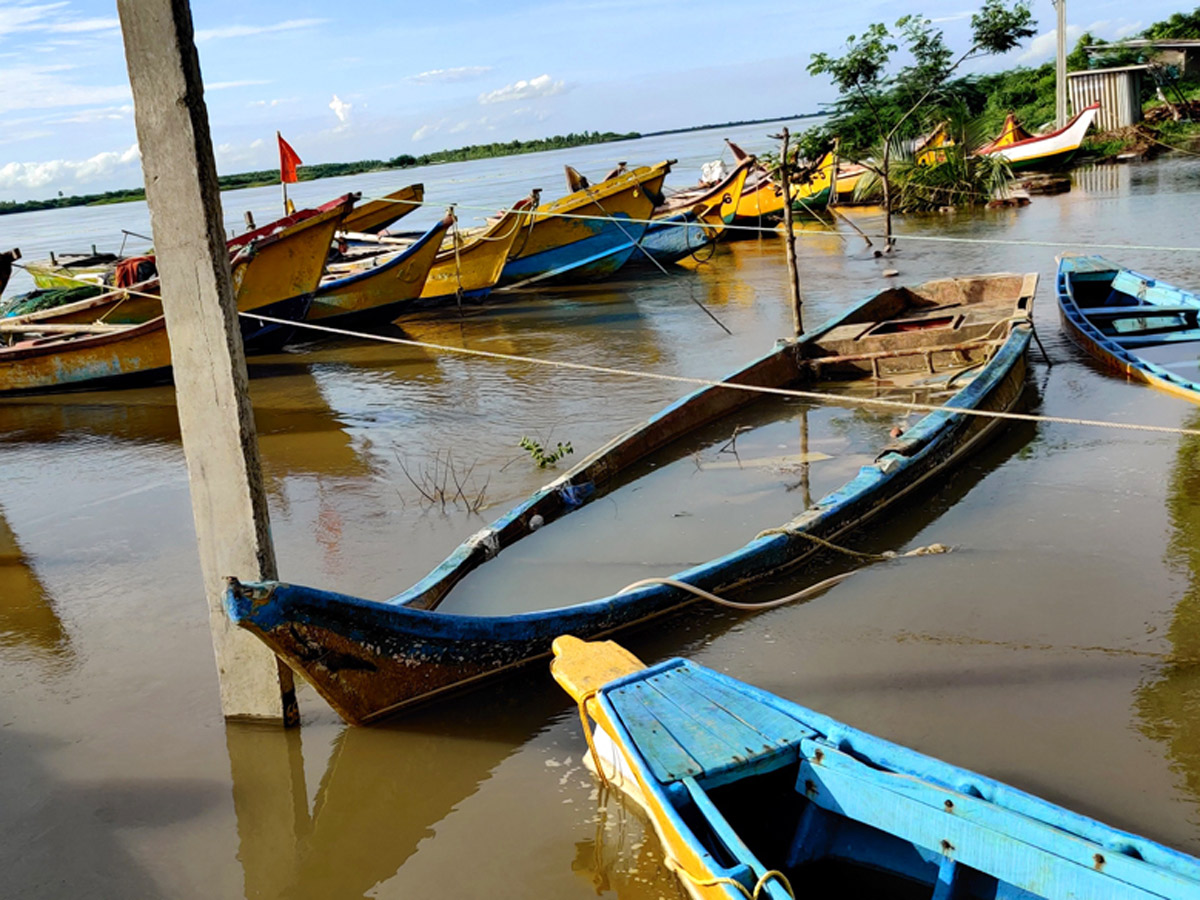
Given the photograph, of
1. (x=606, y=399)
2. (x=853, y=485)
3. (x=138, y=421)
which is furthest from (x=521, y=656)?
(x=138, y=421)

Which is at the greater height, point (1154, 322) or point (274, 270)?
point (274, 270)

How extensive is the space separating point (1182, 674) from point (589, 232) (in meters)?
Result: 12.7

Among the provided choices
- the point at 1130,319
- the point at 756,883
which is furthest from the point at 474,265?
the point at 756,883

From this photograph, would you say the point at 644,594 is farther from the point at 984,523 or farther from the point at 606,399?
the point at 606,399

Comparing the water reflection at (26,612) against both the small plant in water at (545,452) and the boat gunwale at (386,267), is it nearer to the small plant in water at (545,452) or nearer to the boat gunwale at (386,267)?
the small plant in water at (545,452)

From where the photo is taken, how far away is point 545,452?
7375 mm

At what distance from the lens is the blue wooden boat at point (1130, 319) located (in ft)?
25.5

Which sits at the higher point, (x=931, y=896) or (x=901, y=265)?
(x=901, y=265)

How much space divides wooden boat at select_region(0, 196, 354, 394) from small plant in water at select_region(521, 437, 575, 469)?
17.0ft

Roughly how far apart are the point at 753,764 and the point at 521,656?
4.71 feet

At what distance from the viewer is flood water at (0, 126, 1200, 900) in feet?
10.7

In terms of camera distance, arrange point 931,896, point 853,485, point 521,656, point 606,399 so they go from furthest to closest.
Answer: point 606,399 < point 853,485 < point 521,656 < point 931,896

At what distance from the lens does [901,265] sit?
14391 mm

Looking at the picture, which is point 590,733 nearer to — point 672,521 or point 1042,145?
point 672,521
